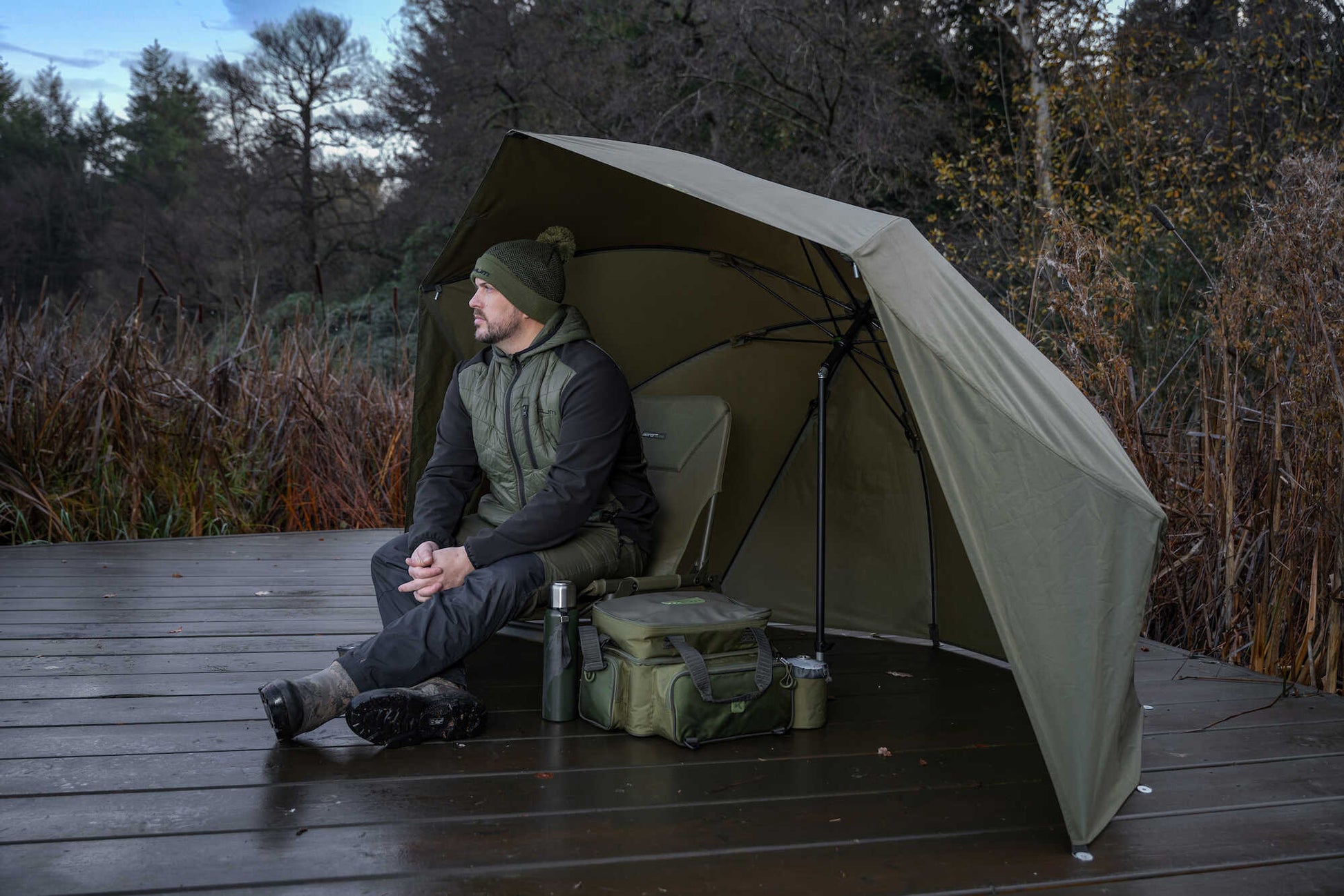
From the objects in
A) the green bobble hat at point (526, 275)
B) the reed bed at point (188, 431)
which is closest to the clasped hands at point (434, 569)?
the green bobble hat at point (526, 275)

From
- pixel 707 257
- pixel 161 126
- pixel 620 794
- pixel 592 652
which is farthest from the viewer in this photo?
pixel 161 126

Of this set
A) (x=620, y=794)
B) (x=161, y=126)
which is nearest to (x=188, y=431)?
(x=620, y=794)

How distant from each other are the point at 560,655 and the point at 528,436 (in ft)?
2.06

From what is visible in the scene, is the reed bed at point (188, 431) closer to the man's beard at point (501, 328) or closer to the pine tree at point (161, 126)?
the man's beard at point (501, 328)

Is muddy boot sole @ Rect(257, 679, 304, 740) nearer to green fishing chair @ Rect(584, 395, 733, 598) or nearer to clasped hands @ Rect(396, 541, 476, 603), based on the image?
clasped hands @ Rect(396, 541, 476, 603)

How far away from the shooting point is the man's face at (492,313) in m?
2.83

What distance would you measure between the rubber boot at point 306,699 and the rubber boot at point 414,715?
69 millimetres

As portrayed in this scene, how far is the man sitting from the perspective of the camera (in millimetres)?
2346

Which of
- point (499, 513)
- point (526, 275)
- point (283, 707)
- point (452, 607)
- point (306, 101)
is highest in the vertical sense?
point (306, 101)

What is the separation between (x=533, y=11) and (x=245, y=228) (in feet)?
25.0

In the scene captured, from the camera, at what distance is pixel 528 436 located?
2816 mm

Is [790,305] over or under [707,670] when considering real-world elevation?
over

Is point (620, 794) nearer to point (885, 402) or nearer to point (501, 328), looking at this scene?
point (501, 328)

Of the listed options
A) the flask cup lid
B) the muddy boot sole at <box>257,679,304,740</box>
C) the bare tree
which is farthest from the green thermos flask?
the bare tree
